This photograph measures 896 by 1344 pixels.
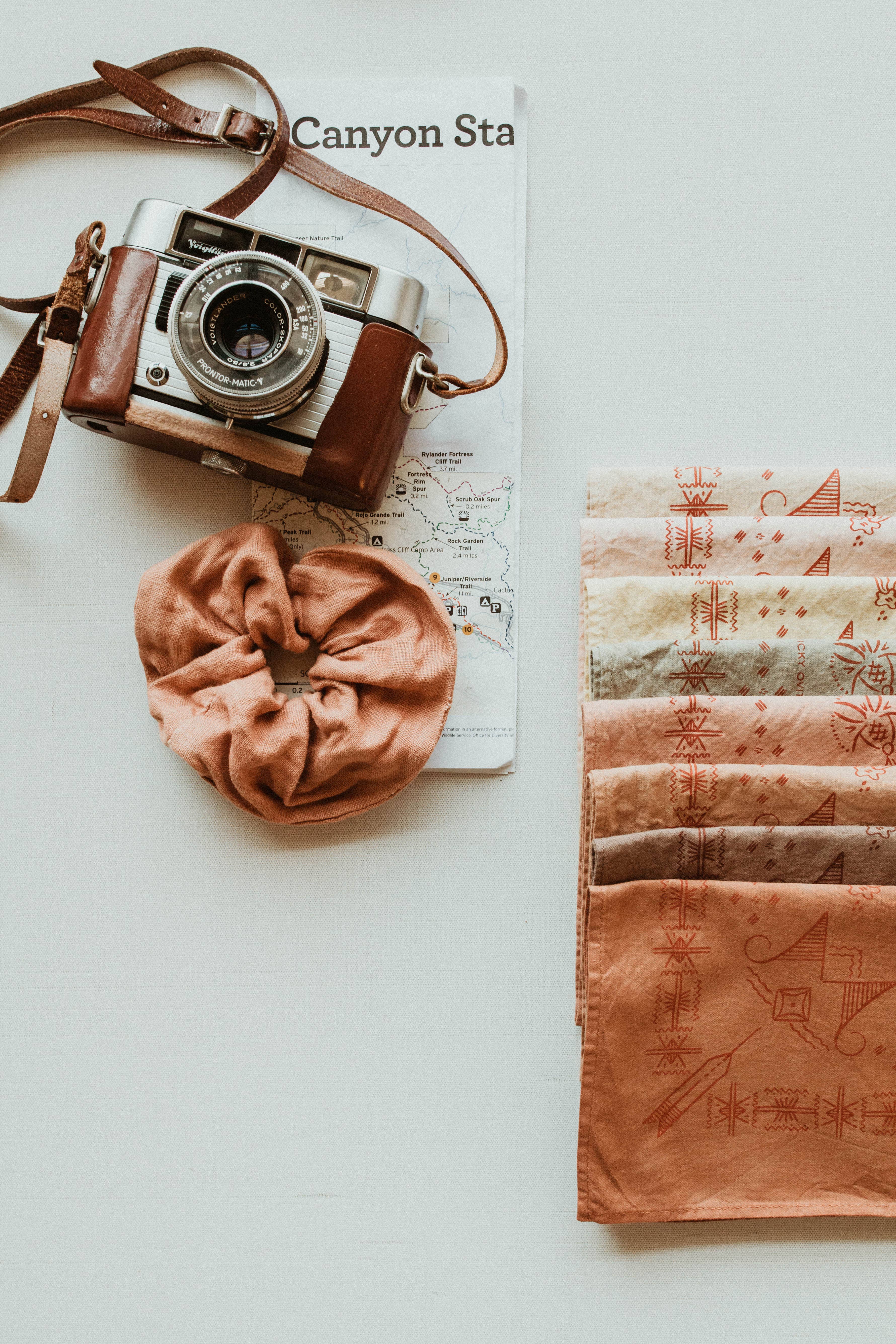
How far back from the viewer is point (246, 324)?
2.06 ft

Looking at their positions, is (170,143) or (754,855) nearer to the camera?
(754,855)

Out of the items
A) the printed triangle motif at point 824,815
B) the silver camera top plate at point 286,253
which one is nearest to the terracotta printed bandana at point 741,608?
the printed triangle motif at point 824,815

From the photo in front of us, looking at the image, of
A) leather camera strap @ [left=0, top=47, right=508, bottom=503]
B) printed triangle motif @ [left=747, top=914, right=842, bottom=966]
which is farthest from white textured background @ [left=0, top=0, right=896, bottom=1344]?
printed triangle motif @ [left=747, top=914, right=842, bottom=966]

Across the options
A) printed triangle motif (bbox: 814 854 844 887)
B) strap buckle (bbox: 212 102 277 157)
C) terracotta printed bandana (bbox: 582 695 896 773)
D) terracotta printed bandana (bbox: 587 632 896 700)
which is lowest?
printed triangle motif (bbox: 814 854 844 887)

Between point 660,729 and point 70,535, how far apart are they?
457 mm

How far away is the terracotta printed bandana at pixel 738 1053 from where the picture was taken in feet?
1.98

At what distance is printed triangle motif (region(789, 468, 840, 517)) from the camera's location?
0.67 m

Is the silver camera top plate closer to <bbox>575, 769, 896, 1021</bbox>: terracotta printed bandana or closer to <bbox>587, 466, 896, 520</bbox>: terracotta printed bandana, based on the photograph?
<bbox>587, 466, 896, 520</bbox>: terracotta printed bandana

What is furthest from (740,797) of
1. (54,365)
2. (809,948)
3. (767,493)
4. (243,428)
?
(54,365)

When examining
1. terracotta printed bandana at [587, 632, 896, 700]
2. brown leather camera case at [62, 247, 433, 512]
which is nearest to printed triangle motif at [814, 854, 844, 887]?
terracotta printed bandana at [587, 632, 896, 700]

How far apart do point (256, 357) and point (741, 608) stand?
36 cm

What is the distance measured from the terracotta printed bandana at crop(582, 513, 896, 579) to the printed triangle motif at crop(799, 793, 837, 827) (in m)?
0.16

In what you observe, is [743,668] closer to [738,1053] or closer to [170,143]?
[738,1053]

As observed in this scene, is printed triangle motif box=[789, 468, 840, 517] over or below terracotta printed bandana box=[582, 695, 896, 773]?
over
